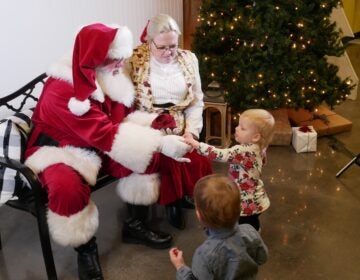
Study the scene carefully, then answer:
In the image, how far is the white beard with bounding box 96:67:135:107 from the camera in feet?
7.00

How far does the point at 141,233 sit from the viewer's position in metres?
2.29

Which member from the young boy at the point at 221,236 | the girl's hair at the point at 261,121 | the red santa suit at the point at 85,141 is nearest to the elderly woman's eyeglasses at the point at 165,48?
the red santa suit at the point at 85,141

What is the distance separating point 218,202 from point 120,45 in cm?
109

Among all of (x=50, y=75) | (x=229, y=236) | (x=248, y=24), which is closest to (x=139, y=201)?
(x=50, y=75)

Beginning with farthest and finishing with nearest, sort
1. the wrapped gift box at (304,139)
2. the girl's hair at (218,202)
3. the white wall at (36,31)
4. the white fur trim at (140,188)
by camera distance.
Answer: the wrapped gift box at (304,139) < the white wall at (36,31) < the white fur trim at (140,188) < the girl's hair at (218,202)

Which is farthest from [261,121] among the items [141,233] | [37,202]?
[37,202]

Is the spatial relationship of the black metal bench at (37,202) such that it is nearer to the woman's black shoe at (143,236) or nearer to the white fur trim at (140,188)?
the white fur trim at (140,188)

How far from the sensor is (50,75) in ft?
6.85

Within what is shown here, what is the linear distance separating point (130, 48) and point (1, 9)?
0.80 m

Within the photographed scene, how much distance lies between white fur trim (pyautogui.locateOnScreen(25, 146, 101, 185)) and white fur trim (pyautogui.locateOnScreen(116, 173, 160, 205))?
0.19 metres

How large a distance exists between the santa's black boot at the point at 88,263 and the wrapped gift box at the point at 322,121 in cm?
224

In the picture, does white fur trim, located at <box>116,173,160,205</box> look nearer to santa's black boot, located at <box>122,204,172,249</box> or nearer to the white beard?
santa's black boot, located at <box>122,204,172,249</box>

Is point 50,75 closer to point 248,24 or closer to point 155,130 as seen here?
point 155,130

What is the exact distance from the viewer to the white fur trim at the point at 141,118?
2268 millimetres
